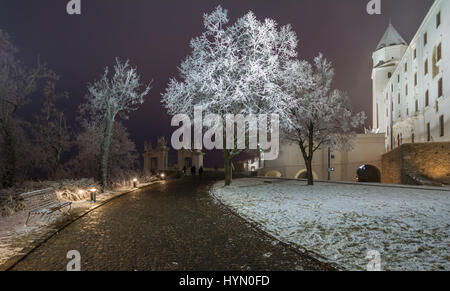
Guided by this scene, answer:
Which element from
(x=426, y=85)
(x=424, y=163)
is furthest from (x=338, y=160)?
(x=424, y=163)

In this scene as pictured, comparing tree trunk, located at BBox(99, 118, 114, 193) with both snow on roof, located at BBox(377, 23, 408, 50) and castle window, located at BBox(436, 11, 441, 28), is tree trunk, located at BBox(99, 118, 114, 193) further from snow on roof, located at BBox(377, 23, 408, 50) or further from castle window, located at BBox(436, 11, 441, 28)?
snow on roof, located at BBox(377, 23, 408, 50)

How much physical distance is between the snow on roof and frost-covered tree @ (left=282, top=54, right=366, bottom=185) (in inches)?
1982

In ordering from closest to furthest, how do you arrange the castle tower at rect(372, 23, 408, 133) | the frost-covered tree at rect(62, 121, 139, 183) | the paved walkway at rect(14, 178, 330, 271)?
the paved walkway at rect(14, 178, 330, 271) < the frost-covered tree at rect(62, 121, 139, 183) < the castle tower at rect(372, 23, 408, 133)

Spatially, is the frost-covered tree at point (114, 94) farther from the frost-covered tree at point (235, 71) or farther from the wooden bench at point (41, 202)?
the wooden bench at point (41, 202)

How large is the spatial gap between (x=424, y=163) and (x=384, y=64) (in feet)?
154

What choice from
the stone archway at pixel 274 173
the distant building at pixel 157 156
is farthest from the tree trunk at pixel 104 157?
the distant building at pixel 157 156

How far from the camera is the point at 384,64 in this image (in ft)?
191

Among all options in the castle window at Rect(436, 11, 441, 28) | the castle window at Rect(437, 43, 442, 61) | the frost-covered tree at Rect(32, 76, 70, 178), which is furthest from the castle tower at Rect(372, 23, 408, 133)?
the frost-covered tree at Rect(32, 76, 70, 178)

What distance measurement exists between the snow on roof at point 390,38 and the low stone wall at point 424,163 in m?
49.8

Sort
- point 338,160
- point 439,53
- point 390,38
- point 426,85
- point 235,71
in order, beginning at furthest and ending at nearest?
point 390,38 → point 338,160 → point 426,85 → point 439,53 → point 235,71

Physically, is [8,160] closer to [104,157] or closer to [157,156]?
[104,157]

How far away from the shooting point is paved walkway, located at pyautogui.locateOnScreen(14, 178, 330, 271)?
4766 mm
